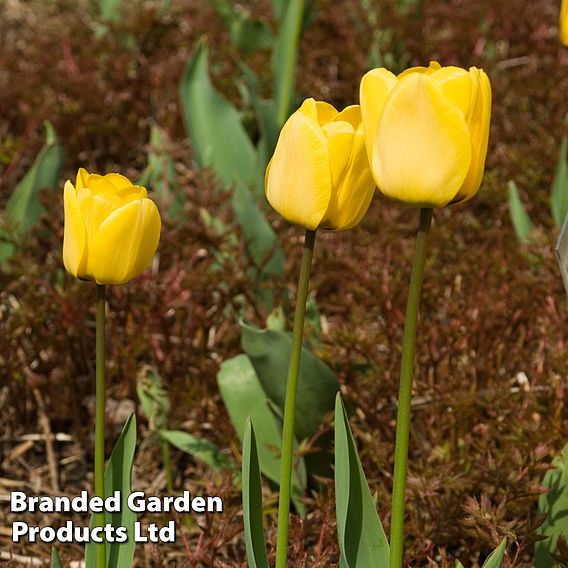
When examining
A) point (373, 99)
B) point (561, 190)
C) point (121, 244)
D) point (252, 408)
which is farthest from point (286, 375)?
point (561, 190)

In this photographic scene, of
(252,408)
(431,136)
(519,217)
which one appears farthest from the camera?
(519,217)

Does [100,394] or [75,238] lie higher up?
[75,238]

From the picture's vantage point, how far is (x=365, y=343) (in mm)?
1873

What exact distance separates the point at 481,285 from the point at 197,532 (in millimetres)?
762

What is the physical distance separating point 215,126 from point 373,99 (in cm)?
174

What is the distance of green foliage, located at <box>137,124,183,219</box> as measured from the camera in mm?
2525

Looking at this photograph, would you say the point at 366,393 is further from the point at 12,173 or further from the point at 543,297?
the point at 12,173

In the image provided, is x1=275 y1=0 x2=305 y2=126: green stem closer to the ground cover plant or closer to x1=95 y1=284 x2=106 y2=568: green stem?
the ground cover plant

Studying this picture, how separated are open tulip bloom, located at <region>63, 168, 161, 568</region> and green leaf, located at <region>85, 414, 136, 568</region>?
0.25 ft

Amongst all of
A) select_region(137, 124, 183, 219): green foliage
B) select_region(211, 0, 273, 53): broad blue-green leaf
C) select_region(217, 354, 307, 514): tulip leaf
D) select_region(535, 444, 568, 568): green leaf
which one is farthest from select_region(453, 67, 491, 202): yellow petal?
select_region(211, 0, 273, 53): broad blue-green leaf

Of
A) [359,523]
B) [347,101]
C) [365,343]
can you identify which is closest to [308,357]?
[365,343]

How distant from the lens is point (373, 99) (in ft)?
3.59

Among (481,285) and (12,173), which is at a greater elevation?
(12,173)

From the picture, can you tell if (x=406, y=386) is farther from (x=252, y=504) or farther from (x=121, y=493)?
(x=121, y=493)
